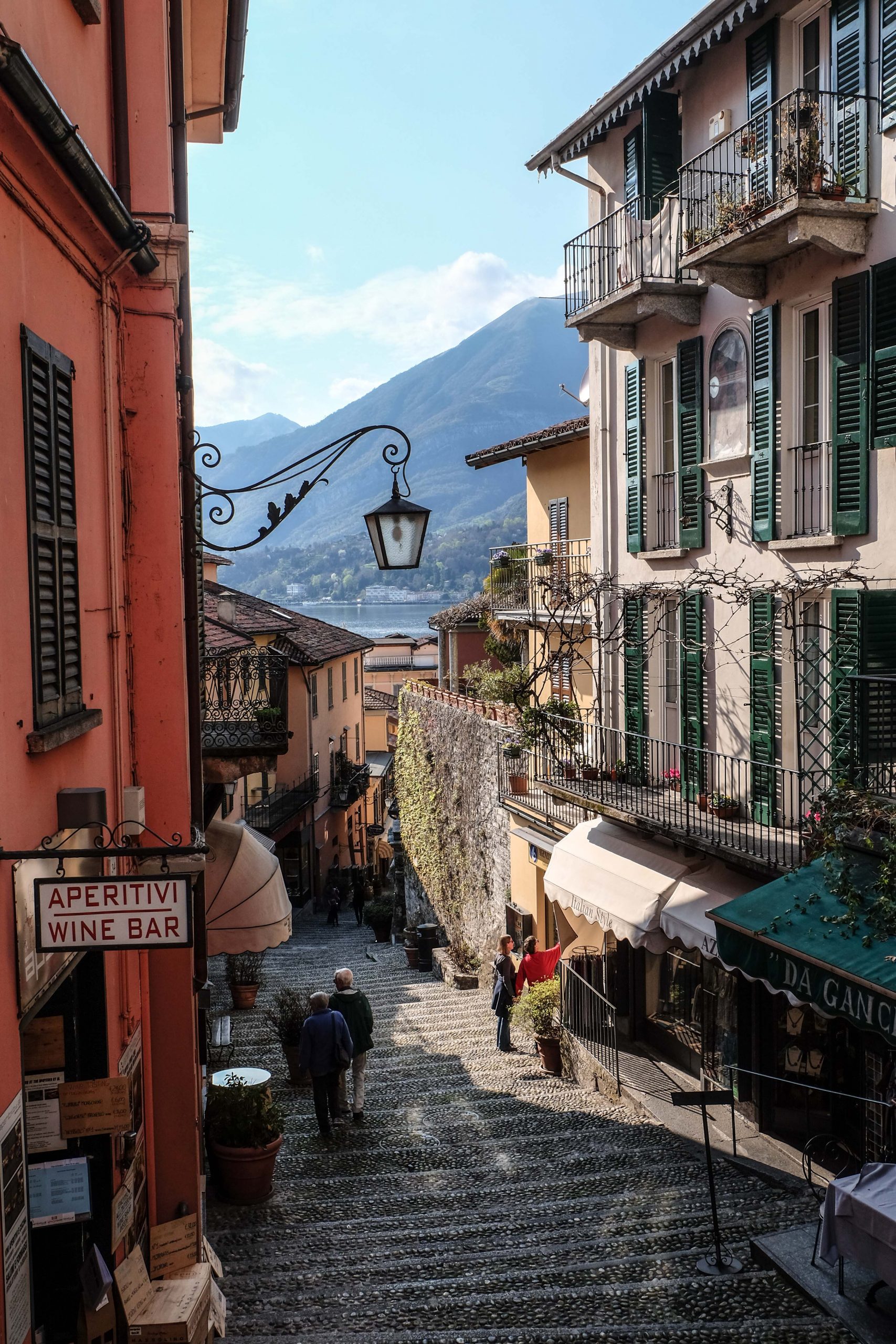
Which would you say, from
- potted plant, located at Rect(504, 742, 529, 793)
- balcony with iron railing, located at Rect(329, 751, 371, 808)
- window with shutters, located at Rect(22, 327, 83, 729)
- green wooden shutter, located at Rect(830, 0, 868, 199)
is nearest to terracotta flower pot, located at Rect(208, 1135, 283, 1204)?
window with shutters, located at Rect(22, 327, 83, 729)

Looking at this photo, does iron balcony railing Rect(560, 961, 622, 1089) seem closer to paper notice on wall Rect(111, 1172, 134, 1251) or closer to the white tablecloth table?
the white tablecloth table

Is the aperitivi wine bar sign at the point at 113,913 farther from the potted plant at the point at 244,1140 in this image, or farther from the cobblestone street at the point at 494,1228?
the potted plant at the point at 244,1140

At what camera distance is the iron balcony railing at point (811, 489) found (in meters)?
11.4

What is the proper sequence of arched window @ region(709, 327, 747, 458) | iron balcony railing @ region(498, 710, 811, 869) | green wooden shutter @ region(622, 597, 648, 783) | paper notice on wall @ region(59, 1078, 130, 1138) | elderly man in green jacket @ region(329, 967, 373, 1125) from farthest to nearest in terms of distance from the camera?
green wooden shutter @ region(622, 597, 648, 783)
arched window @ region(709, 327, 747, 458)
iron balcony railing @ region(498, 710, 811, 869)
elderly man in green jacket @ region(329, 967, 373, 1125)
paper notice on wall @ region(59, 1078, 130, 1138)

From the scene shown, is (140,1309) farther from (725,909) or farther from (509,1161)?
(725,909)

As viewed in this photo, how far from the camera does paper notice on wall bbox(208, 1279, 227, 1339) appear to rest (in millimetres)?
6797

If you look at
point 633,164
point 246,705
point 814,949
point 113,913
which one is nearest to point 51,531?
point 113,913

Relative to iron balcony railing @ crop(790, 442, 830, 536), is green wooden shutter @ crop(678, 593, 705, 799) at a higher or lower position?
lower

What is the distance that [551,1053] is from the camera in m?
13.7

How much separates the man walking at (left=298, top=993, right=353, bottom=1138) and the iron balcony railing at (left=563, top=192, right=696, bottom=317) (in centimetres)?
937

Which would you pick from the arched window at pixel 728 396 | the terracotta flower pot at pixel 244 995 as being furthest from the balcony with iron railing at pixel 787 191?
the terracotta flower pot at pixel 244 995

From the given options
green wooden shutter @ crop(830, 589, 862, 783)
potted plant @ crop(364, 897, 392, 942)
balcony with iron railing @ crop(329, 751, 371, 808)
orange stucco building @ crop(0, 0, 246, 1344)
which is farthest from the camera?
balcony with iron railing @ crop(329, 751, 371, 808)

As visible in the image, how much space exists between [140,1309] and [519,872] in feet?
46.0

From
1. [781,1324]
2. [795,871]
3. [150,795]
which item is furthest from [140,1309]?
[795,871]
